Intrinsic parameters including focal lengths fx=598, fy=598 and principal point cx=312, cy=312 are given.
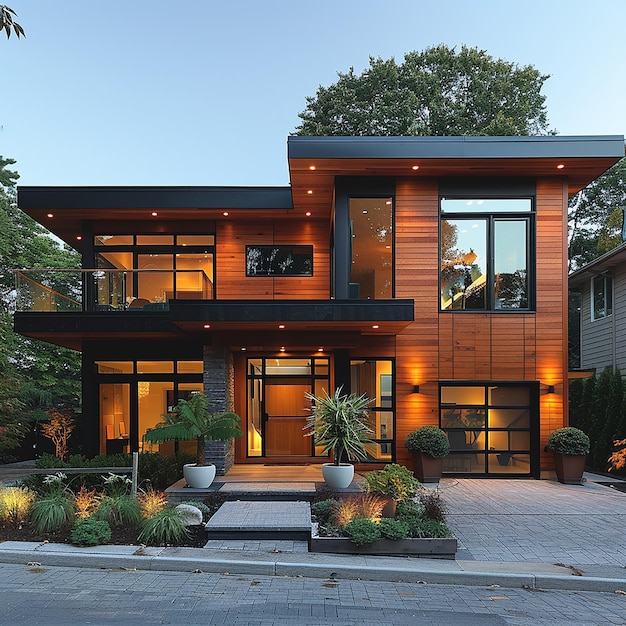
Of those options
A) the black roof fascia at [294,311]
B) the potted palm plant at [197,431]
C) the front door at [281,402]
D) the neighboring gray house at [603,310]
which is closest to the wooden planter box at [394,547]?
the potted palm plant at [197,431]

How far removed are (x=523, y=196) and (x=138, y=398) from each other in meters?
10.3

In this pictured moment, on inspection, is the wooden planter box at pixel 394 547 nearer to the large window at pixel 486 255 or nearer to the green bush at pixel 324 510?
the green bush at pixel 324 510

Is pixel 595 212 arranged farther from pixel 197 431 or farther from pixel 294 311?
pixel 197 431

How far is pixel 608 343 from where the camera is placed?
18.1m

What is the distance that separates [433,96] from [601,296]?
12001 millimetres

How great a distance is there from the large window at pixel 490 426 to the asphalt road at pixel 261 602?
6.76 m

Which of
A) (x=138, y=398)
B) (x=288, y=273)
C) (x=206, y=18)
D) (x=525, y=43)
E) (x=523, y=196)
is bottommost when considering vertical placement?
(x=138, y=398)

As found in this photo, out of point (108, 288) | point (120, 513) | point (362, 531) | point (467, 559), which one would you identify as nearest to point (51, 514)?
point (120, 513)

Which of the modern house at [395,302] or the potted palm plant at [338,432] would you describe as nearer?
the potted palm plant at [338,432]

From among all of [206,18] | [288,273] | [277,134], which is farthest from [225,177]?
[288,273]

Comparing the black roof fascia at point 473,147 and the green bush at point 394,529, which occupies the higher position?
the black roof fascia at point 473,147

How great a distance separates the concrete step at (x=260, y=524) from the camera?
7.70 m

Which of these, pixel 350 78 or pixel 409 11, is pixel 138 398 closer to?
pixel 350 78

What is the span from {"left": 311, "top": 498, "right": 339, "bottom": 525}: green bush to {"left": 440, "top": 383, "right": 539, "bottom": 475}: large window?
16.4 feet
